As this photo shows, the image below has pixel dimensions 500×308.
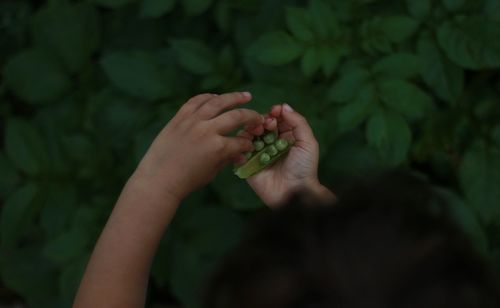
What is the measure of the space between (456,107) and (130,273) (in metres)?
0.81

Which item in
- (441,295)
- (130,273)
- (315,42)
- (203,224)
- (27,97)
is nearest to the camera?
(441,295)

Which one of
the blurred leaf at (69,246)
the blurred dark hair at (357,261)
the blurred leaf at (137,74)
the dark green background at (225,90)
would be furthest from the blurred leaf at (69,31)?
the blurred dark hair at (357,261)

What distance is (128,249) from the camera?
1096 millimetres

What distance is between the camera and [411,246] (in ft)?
2.55

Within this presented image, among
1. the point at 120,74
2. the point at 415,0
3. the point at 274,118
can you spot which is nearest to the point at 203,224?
the point at 120,74

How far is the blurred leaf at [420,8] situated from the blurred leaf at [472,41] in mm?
41

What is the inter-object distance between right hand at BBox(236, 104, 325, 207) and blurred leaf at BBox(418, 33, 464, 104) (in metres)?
0.43

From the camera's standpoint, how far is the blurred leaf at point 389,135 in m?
1.43

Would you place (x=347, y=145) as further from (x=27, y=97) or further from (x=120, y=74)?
(x=27, y=97)

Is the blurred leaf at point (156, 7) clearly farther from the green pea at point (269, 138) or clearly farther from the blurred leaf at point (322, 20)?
the green pea at point (269, 138)

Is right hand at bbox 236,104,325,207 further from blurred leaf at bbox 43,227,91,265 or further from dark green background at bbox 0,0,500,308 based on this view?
blurred leaf at bbox 43,227,91,265

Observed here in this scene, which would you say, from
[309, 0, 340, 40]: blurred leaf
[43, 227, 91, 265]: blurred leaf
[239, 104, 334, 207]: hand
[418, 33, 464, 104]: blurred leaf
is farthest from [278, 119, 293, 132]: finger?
[43, 227, 91, 265]: blurred leaf

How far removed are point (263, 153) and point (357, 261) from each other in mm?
424

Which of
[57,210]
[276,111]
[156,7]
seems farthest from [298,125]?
[57,210]
